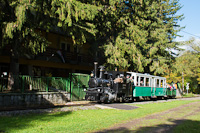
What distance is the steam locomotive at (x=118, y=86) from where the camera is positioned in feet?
52.1

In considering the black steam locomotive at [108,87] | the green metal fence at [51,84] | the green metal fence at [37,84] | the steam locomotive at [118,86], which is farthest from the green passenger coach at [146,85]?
the green metal fence at [37,84]

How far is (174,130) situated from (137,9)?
18.8m

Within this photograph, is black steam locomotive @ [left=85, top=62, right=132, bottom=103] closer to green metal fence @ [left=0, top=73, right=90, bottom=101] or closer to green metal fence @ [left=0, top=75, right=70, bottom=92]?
green metal fence @ [left=0, top=73, right=90, bottom=101]

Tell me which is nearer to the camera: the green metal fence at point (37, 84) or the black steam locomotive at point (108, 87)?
the green metal fence at point (37, 84)

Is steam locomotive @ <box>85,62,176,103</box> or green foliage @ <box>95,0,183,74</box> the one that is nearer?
steam locomotive @ <box>85,62,176,103</box>

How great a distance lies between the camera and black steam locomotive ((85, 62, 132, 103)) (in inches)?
620

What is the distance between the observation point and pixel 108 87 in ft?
54.1

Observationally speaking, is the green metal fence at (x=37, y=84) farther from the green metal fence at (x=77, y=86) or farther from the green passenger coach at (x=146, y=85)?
the green passenger coach at (x=146, y=85)

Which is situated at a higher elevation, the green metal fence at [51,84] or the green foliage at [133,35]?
the green foliage at [133,35]

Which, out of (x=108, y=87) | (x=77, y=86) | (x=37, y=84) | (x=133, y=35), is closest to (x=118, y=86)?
(x=108, y=87)

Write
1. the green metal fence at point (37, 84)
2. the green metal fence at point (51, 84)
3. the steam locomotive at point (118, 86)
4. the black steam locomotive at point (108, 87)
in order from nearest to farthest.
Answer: the green metal fence at point (37, 84) < the green metal fence at point (51, 84) < the black steam locomotive at point (108, 87) < the steam locomotive at point (118, 86)

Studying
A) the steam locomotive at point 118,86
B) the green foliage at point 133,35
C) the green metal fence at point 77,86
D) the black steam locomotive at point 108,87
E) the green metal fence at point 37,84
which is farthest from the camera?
the green foliage at point 133,35

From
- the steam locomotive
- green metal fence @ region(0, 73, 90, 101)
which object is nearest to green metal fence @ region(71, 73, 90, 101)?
green metal fence @ region(0, 73, 90, 101)

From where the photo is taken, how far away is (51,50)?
2262 centimetres
